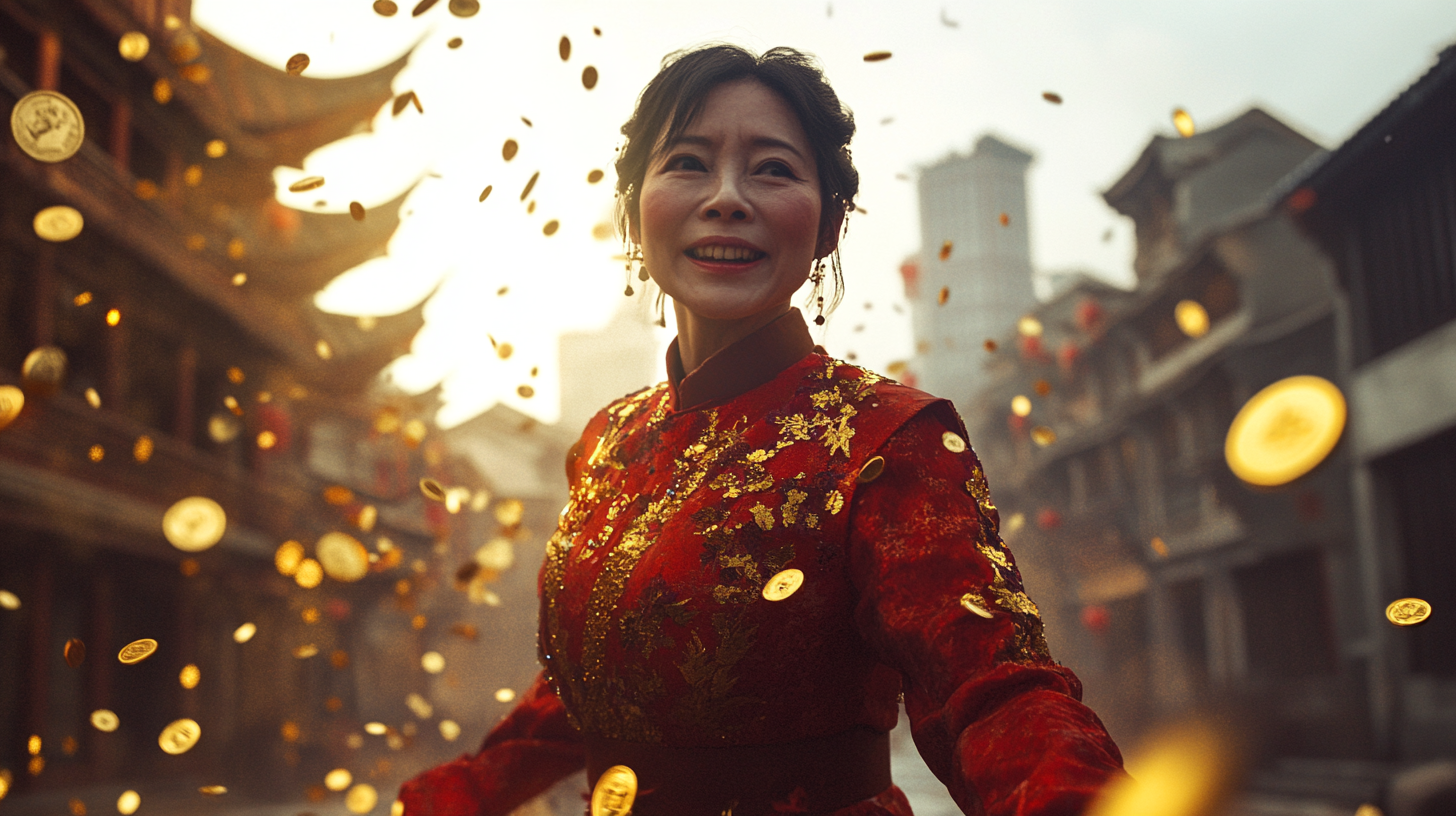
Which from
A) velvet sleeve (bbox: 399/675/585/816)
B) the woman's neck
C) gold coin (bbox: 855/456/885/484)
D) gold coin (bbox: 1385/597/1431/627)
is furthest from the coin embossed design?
gold coin (bbox: 1385/597/1431/627)

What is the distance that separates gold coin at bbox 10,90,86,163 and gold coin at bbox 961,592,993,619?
518 centimetres

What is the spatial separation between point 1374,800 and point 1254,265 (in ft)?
32.8

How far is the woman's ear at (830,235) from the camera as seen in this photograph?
216 cm

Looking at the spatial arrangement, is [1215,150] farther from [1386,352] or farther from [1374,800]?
[1374,800]

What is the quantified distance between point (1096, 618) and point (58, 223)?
80.5ft

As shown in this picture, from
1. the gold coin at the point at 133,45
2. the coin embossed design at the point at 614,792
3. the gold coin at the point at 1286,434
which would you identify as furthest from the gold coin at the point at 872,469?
the gold coin at the point at 133,45

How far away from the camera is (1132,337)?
76.9 ft

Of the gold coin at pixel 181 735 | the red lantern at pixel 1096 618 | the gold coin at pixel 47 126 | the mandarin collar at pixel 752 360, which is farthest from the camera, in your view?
the red lantern at pixel 1096 618

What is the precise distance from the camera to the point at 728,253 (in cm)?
193

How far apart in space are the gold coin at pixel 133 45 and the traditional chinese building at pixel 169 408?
129mm

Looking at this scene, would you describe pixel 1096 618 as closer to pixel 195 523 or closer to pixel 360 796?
pixel 360 796

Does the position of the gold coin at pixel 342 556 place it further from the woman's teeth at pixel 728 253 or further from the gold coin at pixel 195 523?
the woman's teeth at pixel 728 253

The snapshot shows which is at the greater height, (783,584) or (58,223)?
(58,223)

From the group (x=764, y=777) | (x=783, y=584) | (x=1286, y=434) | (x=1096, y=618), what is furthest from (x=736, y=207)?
(x=1096, y=618)
